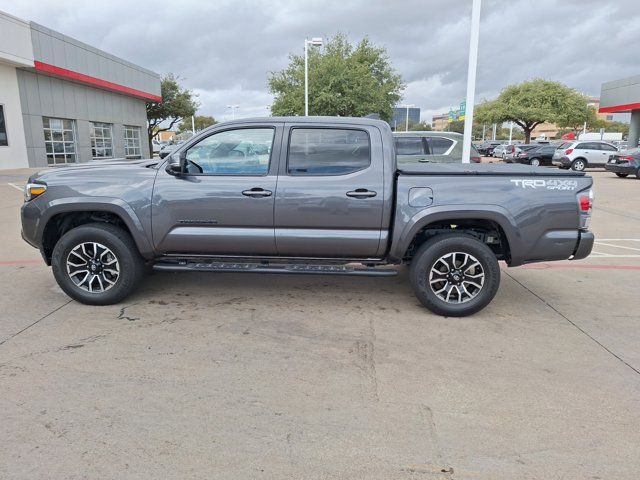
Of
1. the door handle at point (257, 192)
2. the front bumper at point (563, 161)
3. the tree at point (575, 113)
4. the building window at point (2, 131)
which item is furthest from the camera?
A: the tree at point (575, 113)

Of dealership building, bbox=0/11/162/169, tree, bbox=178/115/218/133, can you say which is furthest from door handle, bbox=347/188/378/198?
tree, bbox=178/115/218/133

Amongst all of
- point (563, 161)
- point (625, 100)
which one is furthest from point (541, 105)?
point (563, 161)

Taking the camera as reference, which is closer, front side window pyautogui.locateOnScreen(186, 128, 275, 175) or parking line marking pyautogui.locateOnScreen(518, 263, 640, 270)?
front side window pyautogui.locateOnScreen(186, 128, 275, 175)

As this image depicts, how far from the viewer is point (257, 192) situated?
4.57m

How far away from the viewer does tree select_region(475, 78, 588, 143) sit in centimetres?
4222

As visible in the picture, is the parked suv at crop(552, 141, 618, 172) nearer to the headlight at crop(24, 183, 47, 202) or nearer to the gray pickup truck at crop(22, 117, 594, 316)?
the gray pickup truck at crop(22, 117, 594, 316)

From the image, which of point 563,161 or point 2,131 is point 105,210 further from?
point 563,161

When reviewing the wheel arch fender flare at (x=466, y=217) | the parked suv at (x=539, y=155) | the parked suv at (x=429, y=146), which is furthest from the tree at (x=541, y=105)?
the wheel arch fender flare at (x=466, y=217)

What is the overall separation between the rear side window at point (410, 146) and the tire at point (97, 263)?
879 centimetres

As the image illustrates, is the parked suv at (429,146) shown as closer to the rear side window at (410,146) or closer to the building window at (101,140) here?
the rear side window at (410,146)

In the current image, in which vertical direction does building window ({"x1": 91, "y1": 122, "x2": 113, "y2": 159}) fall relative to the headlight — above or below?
above

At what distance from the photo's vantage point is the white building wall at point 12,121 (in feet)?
72.1

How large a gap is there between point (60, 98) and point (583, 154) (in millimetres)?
29400

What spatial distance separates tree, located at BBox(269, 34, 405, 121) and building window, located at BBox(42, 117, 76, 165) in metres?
13.1
